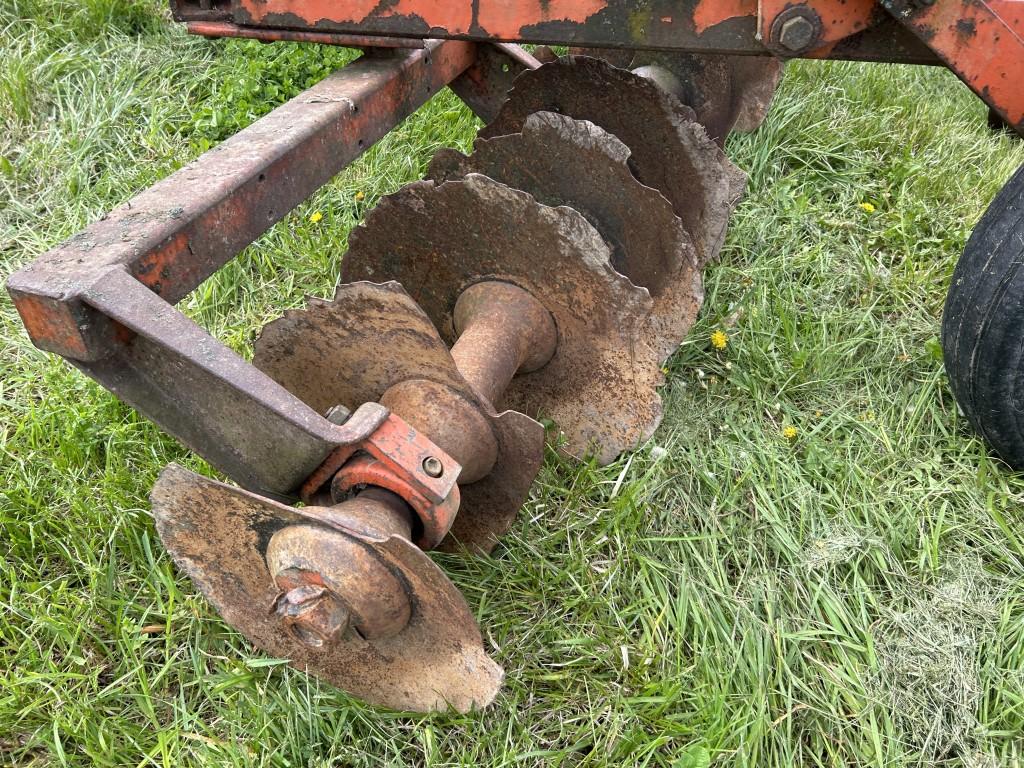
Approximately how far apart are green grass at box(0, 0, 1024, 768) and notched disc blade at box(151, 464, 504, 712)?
106 mm

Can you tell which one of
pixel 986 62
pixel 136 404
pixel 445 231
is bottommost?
pixel 136 404

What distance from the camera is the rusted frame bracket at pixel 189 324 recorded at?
5.39 feet

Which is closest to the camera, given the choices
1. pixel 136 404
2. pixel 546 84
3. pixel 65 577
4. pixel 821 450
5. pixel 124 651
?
pixel 136 404

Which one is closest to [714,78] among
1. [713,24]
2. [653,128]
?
[653,128]

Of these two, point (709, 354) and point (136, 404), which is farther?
point (709, 354)

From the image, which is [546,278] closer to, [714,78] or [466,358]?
[466,358]

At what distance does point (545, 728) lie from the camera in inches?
77.0

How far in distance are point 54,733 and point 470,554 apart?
97cm

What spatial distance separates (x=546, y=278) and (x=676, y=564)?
79 centimetres

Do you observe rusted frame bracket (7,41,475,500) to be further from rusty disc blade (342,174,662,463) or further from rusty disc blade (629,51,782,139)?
rusty disc blade (629,51,782,139)

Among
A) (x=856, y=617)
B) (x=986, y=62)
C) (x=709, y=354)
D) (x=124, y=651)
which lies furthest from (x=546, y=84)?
(x=124, y=651)

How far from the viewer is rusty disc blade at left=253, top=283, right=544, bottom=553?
191 cm

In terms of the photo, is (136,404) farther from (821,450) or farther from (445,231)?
(821,450)

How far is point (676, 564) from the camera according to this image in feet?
7.51
